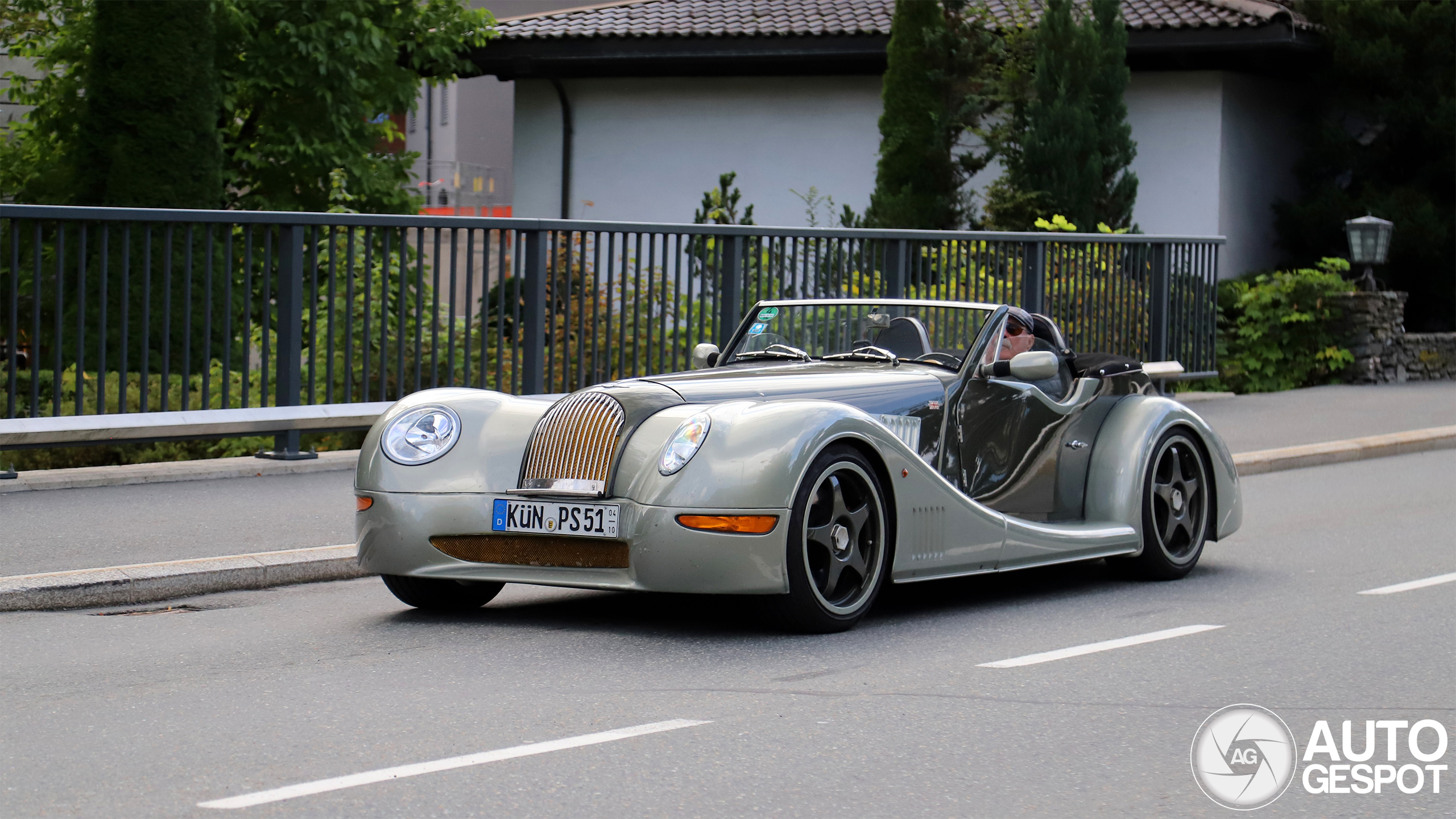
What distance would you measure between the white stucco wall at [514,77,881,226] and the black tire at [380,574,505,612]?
19.5m

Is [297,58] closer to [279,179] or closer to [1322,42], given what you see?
[279,179]

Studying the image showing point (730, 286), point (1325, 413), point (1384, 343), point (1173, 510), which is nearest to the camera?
point (1173, 510)

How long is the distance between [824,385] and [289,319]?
201 inches

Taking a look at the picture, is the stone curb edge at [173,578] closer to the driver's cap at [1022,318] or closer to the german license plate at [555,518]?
the german license plate at [555,518]

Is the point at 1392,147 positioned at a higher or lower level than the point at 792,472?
higher

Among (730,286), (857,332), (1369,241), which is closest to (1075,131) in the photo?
(1369,241)

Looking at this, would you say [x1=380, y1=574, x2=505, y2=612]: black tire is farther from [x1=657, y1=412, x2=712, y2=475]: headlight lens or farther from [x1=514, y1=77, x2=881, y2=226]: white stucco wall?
[x1=514, y1=77, x2=881, y2=226]: white stucco wall

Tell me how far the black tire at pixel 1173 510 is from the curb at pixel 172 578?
3.59 meters

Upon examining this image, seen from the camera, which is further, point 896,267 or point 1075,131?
point 1075,131

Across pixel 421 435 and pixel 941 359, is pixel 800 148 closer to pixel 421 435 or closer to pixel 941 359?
pixel 941 359

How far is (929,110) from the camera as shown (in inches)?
953

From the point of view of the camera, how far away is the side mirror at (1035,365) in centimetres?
789

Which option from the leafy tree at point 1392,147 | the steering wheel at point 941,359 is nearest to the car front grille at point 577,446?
the steering wheel at point 941,359

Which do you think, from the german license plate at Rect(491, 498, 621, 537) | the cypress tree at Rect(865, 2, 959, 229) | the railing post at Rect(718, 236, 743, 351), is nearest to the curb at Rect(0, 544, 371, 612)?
the german license plate at Rect(491, 498, 621, 537)
